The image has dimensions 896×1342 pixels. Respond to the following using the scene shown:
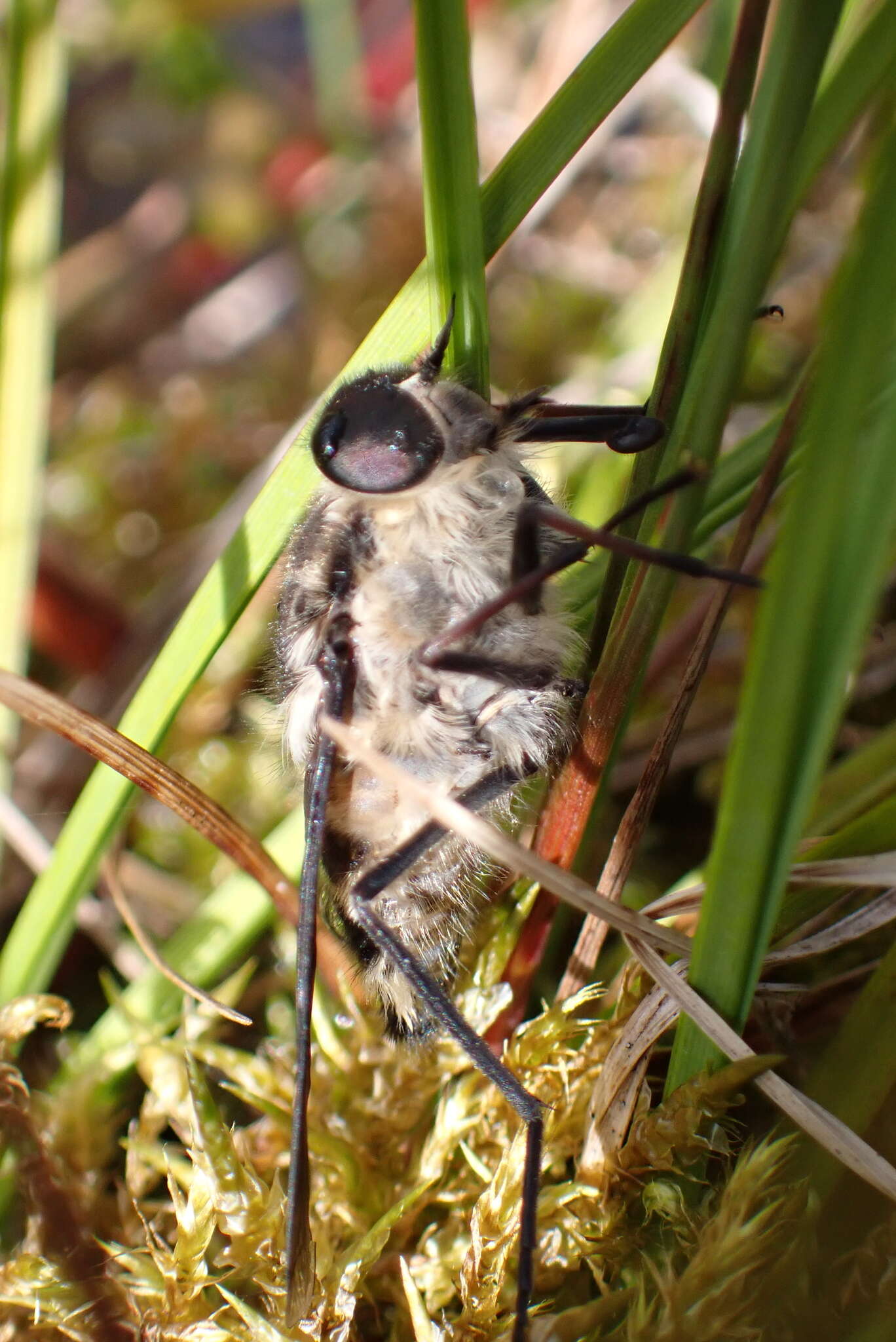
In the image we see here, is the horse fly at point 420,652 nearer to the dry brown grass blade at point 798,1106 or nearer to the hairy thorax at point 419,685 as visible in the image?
the hairy thorax at point 419,685

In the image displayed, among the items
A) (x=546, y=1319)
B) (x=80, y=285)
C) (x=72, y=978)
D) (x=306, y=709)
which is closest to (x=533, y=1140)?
(x=546, y=1319)

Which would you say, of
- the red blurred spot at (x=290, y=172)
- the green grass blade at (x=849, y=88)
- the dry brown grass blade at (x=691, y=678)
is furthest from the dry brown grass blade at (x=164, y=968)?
the red blurred spot at (x=290, y=172)

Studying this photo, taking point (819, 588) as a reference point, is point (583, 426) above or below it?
above

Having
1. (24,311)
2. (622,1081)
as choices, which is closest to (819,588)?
(622,1081)

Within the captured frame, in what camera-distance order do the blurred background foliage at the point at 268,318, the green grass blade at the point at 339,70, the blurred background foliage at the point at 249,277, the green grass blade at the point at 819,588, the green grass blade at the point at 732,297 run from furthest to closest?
1. the green grass blade at the point at 339,70
2. the blurred background foliage at the point at 249,277
3. the blurred background foliage at the point at 268,318
4. the green grass blade at the point at 732,297
5. the green grass blade at the point at 819,588

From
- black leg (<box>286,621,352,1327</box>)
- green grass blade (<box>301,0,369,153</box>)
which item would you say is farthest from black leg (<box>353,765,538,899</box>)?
green grass blade (<box>301,0,369,153</box>)

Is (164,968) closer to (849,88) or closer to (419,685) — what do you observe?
(419,685)
